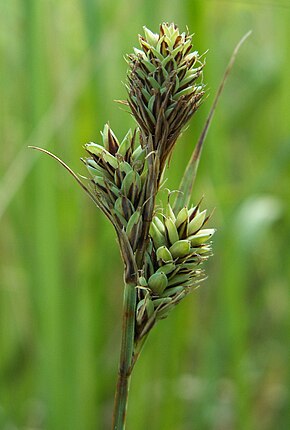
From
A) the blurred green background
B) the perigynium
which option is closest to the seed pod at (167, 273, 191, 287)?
the perigynium

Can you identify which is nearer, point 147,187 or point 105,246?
point 147,187

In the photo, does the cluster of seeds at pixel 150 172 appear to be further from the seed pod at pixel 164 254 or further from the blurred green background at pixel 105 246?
the blurred green background at pixel 105 246

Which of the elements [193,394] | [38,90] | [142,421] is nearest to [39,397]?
[142,421]

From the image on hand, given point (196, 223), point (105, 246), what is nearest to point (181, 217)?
point (196, 223)

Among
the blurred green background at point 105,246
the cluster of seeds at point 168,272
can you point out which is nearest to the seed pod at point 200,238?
the cluster of seeds at point 168,272

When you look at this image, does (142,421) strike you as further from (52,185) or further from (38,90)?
(38,90)

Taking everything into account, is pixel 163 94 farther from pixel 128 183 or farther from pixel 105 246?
pixel 105 246
